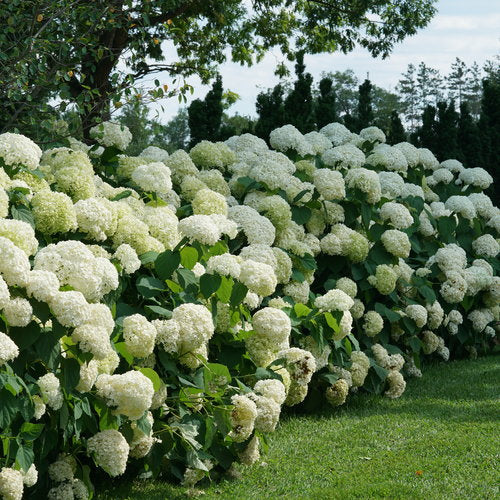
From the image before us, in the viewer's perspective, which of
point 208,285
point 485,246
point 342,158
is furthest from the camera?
point 485,246

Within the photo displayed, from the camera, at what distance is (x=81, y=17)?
7.52 meters

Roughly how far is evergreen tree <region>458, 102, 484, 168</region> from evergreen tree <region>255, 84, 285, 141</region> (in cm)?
418

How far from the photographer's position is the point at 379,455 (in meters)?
5.27

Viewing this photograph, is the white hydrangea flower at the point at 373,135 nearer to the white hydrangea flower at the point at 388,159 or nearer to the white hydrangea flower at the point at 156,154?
the white hydrangea flower at the point at 388,159

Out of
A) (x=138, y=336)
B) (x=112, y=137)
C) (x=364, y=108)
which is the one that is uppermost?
(x=364, y=108)

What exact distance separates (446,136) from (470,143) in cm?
93

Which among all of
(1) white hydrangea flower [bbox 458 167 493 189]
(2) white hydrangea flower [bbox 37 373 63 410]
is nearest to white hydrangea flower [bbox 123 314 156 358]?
(2) white hydrangea flower [bbox 37 373 63 410]

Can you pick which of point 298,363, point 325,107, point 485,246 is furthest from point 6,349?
point 325,107

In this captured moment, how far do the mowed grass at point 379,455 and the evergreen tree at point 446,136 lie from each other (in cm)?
691

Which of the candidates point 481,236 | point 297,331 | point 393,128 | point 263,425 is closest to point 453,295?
point 481,236

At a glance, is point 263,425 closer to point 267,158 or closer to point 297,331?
point 297,331

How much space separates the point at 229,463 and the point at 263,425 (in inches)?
→ 11.6

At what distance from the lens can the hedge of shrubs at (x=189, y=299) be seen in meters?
3.80

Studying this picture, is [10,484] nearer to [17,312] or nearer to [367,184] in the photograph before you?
[17,312]
